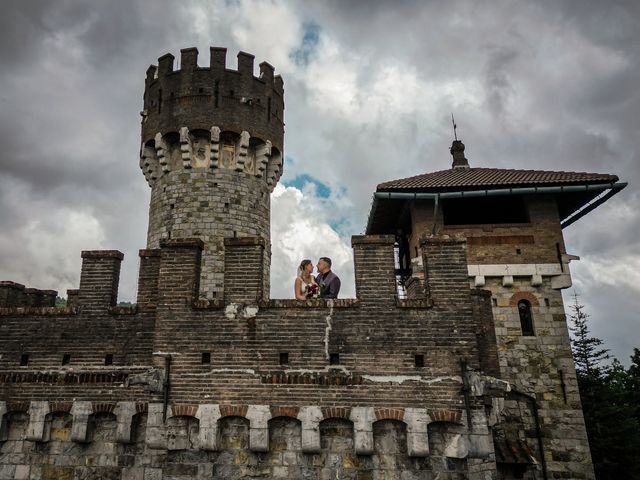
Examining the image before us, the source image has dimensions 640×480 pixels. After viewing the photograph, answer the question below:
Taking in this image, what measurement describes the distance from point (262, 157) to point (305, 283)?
34.3 ft

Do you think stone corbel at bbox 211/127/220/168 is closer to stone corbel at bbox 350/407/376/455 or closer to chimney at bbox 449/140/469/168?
chimney at bbox 449/140/469/168

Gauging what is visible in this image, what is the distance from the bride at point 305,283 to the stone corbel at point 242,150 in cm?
966

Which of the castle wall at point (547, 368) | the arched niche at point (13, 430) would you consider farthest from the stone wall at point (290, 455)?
the castle wall at point (547, 368)

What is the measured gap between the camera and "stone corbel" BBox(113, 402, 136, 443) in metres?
7.97

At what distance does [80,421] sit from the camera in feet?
26.7

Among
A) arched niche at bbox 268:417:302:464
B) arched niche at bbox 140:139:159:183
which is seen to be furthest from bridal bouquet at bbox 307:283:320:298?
→ arched niche at bbox 140:139:159:183

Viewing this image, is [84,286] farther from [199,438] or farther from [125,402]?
[199,438]

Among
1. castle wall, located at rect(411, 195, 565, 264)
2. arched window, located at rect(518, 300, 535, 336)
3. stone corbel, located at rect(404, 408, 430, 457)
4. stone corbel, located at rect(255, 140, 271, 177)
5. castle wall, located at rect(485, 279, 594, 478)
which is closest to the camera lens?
stone corbel, located at rect(404, 408, 430, 457)

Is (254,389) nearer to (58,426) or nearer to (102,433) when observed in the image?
(102,433)

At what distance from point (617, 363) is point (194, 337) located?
135 ft

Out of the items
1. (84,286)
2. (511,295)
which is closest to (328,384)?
(84,286)

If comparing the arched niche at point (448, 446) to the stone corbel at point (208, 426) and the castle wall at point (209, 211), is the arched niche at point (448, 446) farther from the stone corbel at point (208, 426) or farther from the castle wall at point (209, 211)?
the castle wall at point (209, 211)

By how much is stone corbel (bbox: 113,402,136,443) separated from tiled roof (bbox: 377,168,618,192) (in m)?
9.22

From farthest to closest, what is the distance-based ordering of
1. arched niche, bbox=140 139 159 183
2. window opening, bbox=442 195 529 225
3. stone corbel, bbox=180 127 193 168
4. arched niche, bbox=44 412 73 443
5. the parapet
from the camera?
1. arched niche, bbox=140 139 159 183
2. stone corbel, bbox=180 127 193 168
3. window opening, bbox=442 195 529 225
4. the parapet
5. arched niche, bbox=44 412 73 443
